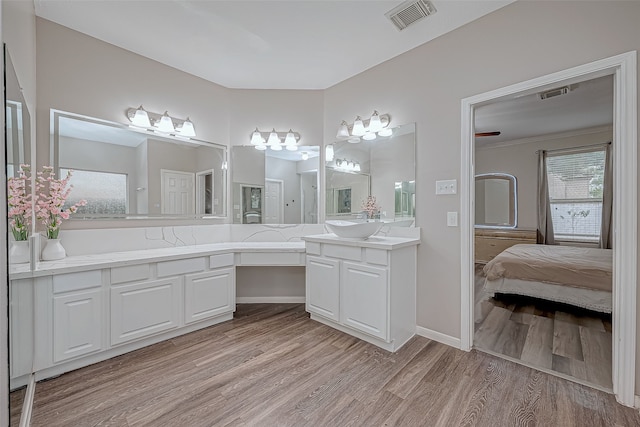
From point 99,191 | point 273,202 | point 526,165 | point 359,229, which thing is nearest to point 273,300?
point 273,202

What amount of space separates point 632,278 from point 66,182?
3950 millimetres

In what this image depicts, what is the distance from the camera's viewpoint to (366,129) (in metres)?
3.04

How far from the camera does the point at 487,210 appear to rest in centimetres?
602

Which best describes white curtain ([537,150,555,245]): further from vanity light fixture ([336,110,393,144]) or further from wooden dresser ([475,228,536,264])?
vanity light fixture ([336,110,393,144])

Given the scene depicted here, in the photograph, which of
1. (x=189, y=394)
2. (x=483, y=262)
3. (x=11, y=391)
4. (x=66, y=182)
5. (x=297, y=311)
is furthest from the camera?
(x=483, y=262)

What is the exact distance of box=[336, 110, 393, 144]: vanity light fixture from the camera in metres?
2.88

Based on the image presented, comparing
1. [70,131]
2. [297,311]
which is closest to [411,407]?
[297,311]

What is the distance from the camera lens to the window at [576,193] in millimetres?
4746

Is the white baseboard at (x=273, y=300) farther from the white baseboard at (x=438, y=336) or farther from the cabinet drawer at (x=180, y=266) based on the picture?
the white baseboard at (x=438, y=336)

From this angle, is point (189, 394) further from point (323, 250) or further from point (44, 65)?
point (44, 65)

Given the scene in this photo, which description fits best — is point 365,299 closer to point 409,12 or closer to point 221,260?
point 221,260

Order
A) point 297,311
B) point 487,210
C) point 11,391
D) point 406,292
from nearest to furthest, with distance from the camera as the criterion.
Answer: point 11,391, point 406,292, point 297,311, point 487,210

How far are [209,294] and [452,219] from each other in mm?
2344

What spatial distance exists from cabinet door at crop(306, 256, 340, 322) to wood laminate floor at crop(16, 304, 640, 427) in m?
0.34
